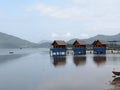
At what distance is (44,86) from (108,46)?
90092 millimetres

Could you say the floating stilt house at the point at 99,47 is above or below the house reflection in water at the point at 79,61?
above

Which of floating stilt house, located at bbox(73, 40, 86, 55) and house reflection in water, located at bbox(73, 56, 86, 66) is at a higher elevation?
floating stilt house, located at bbox(73, 40, 86, 55)

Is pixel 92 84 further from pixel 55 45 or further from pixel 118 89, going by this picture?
pixel 55 45

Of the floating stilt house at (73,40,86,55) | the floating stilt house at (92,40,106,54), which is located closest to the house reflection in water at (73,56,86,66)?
the floating stilt house at (73,40,86,55)

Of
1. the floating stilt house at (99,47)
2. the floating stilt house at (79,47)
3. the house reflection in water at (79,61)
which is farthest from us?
the floating stilt house at (99,47)

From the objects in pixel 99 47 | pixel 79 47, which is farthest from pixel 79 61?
pixel 99 47

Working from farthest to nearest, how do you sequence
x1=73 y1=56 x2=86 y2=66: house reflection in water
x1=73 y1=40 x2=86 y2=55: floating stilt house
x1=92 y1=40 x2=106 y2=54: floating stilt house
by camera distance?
1. x1=92 y1=40 x2=106 y2=54: floating stilt house
2. x1=73 y1=40 x2=86 y2=55: floating stilt house
3. x1=73 y1=56 x2=86 y2=66: house reflection in water

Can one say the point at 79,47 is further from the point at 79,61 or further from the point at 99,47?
the point at 79,61

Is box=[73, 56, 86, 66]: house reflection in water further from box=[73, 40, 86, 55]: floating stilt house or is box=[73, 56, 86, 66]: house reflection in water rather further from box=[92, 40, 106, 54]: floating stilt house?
box=[92, 40, 106, 54]: floating stilt house

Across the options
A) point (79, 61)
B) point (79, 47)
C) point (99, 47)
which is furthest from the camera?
point (99, 47)

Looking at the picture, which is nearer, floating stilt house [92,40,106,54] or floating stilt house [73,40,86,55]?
floating stilt house [73,40,86,55]

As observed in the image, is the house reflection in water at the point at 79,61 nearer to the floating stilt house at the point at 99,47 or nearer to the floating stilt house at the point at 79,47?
the floating stilt house at the point at 79,47

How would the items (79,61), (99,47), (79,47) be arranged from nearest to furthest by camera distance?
(79,61) < (79,47) < (99,47)

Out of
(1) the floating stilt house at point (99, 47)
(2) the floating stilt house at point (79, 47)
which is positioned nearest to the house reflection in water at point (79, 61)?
(2) the floating stilt house at point (79, 47)
